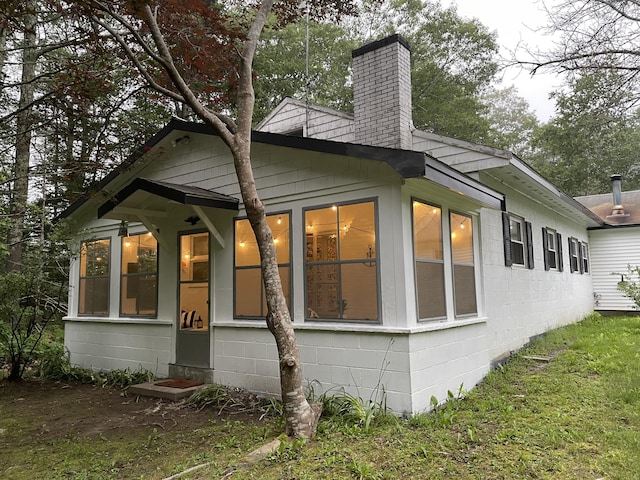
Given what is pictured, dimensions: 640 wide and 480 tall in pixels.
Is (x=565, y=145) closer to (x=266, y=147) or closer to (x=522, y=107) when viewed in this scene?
(x=522, y=107)

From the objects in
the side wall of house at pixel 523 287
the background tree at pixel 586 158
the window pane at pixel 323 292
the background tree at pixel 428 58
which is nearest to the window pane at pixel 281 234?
the window pane at pixel 323 292

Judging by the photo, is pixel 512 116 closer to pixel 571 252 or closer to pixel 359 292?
pixel 571 252

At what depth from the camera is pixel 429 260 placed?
5.41m

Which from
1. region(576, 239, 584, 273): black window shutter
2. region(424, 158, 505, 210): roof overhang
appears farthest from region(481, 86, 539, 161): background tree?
region(424, 158, 505, 210): roof overhang

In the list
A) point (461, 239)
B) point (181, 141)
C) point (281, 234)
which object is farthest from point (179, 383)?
point (461, 239)

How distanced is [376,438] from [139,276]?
17.2ft

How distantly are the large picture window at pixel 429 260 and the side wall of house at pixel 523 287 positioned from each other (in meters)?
1.49

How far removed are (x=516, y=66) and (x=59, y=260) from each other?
9.09 metres

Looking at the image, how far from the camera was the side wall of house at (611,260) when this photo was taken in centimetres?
1470

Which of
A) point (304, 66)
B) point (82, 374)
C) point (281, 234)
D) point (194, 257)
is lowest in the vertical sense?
point (82, 374)

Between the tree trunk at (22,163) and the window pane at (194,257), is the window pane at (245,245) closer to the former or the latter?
the window pane at (194,257)

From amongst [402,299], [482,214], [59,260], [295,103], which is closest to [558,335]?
[482,214]

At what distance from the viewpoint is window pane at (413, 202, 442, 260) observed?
524 cm

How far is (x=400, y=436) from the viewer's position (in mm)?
4203
